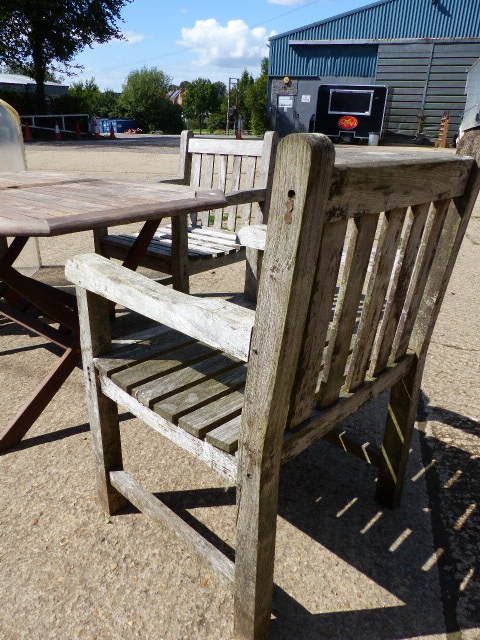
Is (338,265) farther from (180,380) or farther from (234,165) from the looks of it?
(234,165)

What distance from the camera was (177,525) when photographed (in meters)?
1.45

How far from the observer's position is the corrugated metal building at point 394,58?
69.2ft

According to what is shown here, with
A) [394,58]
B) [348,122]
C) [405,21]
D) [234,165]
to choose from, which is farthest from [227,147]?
[405,21]

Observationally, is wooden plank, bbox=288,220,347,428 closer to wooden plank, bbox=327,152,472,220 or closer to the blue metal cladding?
wooden plank, bbox=327,152,472,220

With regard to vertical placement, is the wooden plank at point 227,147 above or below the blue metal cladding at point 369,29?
below

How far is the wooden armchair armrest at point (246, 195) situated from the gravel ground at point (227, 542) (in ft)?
4.66

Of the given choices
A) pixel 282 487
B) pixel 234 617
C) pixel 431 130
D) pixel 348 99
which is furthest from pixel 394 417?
pixel 431 130

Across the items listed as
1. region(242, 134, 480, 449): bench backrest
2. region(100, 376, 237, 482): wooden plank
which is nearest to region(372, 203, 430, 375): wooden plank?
region(242, 134, 480, 449): bench backrest

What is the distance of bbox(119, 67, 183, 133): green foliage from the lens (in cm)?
3819

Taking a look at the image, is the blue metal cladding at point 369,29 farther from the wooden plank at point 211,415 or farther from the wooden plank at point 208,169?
the wooden plank at point 211,415

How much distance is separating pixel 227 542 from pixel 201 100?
182 feet

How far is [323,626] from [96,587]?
68 cm

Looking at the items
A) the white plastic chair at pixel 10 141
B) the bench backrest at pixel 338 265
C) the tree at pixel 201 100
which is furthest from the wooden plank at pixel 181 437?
the tree at pixel 201 100

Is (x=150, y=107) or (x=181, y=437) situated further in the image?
(x=150, y=107)
